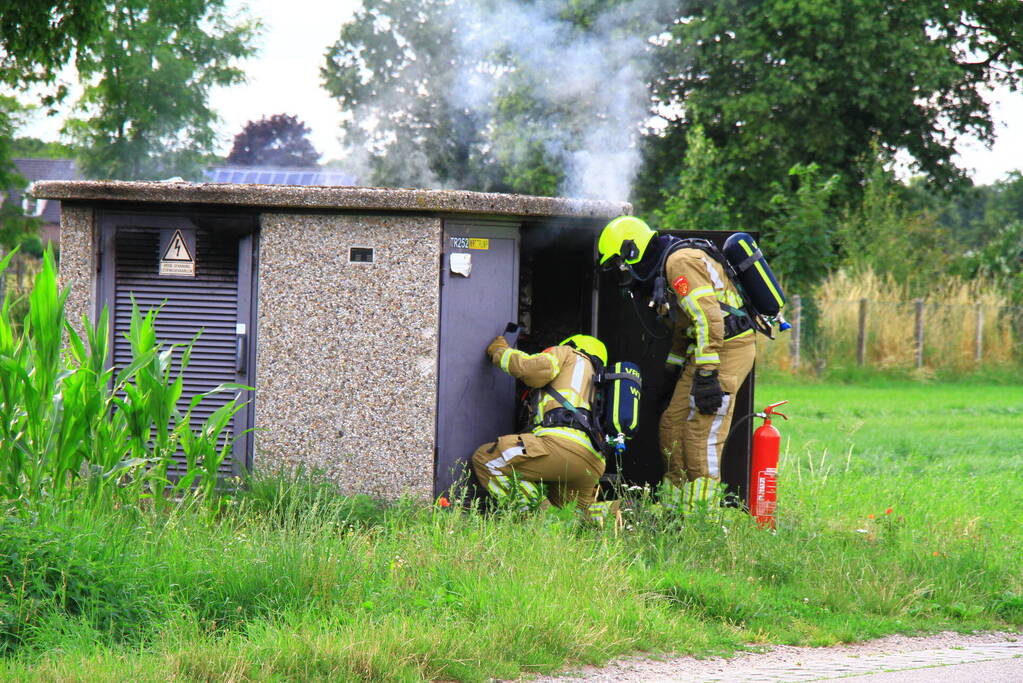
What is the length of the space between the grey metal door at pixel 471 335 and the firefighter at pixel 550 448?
14 cm

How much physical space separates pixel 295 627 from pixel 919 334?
61.2ft

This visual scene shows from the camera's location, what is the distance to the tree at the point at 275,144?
4641cm

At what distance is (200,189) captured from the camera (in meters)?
6.73

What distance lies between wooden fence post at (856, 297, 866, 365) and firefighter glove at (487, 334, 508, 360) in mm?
15118

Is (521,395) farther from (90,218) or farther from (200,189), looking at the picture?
(90,218)

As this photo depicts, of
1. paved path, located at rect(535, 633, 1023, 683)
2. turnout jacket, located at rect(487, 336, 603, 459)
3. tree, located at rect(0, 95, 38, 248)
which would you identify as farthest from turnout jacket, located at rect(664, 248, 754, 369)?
tree, located at rect(0, 95, 38, 248)

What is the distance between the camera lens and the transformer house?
6.77 meters

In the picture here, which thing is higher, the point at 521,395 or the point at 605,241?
the point at 605,241

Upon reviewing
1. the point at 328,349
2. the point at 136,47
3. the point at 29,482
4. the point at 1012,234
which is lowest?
the point at 29,482

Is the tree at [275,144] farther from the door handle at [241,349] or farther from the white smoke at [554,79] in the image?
the door handle at [241,349]

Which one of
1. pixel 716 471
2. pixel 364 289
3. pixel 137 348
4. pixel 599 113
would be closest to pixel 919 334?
pixel 599 113

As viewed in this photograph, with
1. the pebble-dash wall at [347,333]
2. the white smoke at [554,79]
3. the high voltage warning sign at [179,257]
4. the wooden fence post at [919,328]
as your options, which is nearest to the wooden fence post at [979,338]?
the wooden fence post at [919,328]

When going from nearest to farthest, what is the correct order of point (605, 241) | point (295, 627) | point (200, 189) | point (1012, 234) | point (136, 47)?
point (295, 627)
point (200, 189)
point (605, 241)
point (136, 47)
point (1012, 234)

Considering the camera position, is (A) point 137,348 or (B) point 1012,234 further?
(B) point 1012,234
